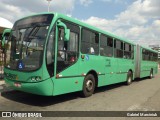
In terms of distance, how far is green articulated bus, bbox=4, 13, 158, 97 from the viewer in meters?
7.30

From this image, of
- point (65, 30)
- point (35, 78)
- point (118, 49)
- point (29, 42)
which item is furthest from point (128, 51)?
point (35, 78)

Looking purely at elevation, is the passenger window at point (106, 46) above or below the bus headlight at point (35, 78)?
above

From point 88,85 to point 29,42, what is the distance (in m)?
3.20

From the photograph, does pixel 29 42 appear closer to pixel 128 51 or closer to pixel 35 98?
pixel 35 98

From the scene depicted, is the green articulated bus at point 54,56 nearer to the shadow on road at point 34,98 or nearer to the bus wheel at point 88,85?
the bus wheel at point 88,85

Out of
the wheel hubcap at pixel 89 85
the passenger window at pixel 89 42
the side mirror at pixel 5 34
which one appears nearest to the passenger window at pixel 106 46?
the passenger window at pixel 89 42

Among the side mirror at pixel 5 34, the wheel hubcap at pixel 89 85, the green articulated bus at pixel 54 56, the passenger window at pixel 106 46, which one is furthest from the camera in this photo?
→ the passenger window at pixel 106 46

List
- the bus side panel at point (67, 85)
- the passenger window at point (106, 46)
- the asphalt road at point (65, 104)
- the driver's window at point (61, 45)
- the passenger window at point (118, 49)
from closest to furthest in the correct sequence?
the asphalt road at point (65, 104)
the bus side panel at point (67, 85)
the driver's window at point (61, 45)
the passenger window at point (106, 46)
the passenger window at point (118, 49)

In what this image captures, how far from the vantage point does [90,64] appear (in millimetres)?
9648

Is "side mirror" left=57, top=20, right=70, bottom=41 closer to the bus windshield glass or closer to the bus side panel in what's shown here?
the bus windshield glass

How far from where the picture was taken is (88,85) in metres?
9.57

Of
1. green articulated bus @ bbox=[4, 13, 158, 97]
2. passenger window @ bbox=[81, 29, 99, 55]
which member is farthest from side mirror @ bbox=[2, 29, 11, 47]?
passenger window @ bbox=[81, 29, 99, 55]

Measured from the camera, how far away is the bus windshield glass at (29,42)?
7371 millimetres

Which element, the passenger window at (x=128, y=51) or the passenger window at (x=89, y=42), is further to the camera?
the passenger window at (x=128, y=51)
